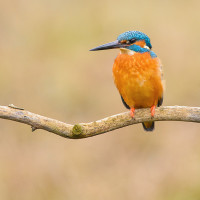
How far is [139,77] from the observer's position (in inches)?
143

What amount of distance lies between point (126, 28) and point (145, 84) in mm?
3520

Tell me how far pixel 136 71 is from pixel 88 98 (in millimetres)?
2785

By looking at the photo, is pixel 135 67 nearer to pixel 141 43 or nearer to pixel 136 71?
pixel 136 71

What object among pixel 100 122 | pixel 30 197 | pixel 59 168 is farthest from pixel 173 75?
pixel 100 122

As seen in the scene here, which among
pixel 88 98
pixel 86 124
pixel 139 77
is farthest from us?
pixel 88 98

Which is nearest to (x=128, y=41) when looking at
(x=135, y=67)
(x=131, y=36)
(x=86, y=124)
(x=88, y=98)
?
(x=131, y=36)

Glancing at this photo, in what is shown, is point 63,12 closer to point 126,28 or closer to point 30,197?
point 126,28

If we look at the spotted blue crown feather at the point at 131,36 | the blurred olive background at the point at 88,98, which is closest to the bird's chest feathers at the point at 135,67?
the spotted blue crown feather at the point at 131,36

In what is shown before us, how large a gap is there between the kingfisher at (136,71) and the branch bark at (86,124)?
18 cm

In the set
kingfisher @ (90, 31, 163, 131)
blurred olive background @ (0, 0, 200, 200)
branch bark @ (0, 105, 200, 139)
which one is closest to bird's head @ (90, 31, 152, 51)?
kingfisher @ (90, 31, 163, 131)

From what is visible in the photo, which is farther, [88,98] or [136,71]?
[88,98]

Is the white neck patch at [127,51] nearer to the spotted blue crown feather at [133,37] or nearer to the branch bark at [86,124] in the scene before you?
the spotted blue crown feather at [133,37]

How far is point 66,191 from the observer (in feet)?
17.4

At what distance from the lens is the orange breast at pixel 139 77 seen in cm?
364
